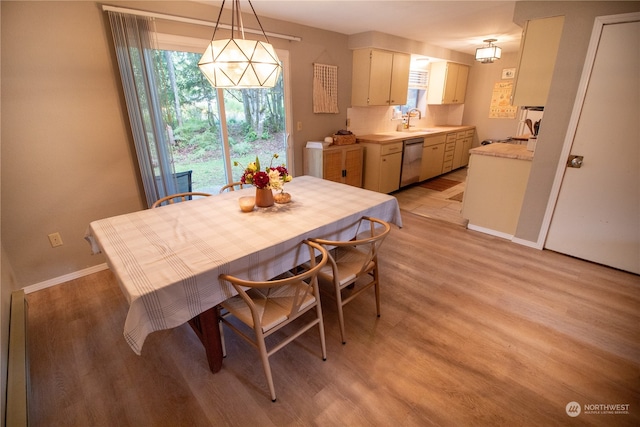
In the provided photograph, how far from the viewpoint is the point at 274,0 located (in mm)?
2711

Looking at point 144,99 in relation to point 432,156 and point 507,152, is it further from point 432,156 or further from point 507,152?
point 432,156

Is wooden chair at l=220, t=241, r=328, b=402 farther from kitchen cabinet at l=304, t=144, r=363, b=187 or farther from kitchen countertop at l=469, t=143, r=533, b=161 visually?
kitchen countertop at l=469, t=143, r=533, b=161

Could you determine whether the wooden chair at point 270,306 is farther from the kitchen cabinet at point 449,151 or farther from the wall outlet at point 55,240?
the kitchen cabinet at point 449,151

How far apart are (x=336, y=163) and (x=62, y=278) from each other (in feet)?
10.1

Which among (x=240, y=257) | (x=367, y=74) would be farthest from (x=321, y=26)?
(x=240, y=257)

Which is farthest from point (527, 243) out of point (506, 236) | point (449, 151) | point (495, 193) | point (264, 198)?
point (449, 151)

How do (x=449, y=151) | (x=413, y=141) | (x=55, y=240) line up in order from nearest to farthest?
(x=55, y=240) < (x=413, y=141) < (x=449, y=151)

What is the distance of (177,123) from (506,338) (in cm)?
325

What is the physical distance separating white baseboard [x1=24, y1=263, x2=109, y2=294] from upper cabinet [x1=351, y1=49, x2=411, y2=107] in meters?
3.78

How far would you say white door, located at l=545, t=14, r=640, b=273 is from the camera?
2.29m

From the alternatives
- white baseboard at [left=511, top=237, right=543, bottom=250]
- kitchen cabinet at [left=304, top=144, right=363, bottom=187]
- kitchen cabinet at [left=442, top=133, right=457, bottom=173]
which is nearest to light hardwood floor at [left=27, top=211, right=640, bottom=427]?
white baseboard at [left=511, top=237, right=543, bottom=250]

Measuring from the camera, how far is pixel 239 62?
4.87 feet

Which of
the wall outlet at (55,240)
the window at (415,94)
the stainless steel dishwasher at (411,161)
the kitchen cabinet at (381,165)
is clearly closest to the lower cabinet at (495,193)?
the kitchen cabinet at (381,165)

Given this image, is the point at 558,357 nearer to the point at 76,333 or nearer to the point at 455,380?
the point at 455,380
